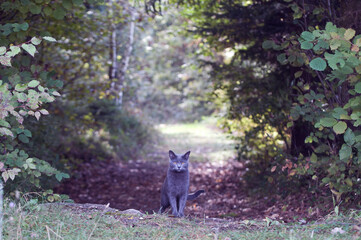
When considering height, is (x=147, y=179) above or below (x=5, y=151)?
below

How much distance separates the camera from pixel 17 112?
158 inches

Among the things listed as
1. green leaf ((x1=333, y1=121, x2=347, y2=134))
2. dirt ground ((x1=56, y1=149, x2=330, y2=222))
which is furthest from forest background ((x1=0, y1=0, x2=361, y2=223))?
dirt ground ((x1=56, y1=149, x2=330, y2=222))

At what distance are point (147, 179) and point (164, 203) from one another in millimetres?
4973

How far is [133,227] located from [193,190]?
4.98 metres

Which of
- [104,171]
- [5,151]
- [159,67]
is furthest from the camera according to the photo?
[159,67]

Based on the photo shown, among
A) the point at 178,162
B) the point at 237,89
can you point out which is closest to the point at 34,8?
the point at 178,162

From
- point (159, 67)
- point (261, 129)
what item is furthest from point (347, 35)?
point (159, 67)

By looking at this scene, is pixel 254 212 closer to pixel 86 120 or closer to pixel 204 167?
pixel 204 167

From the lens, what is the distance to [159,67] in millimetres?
27594

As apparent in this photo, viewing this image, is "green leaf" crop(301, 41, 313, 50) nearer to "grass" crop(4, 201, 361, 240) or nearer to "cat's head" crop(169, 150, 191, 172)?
"grass" crop(4, 201, 361, 240)

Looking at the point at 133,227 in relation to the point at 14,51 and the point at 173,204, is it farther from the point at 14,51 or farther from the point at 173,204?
the point at 14,51

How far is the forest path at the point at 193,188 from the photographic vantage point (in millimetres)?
6637

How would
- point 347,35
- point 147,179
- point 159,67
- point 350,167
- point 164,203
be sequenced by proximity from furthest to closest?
point 159,67
point 147,179
point 164,203
point 350,167
point 347,35

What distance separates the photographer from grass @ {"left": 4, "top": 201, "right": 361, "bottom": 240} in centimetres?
353
